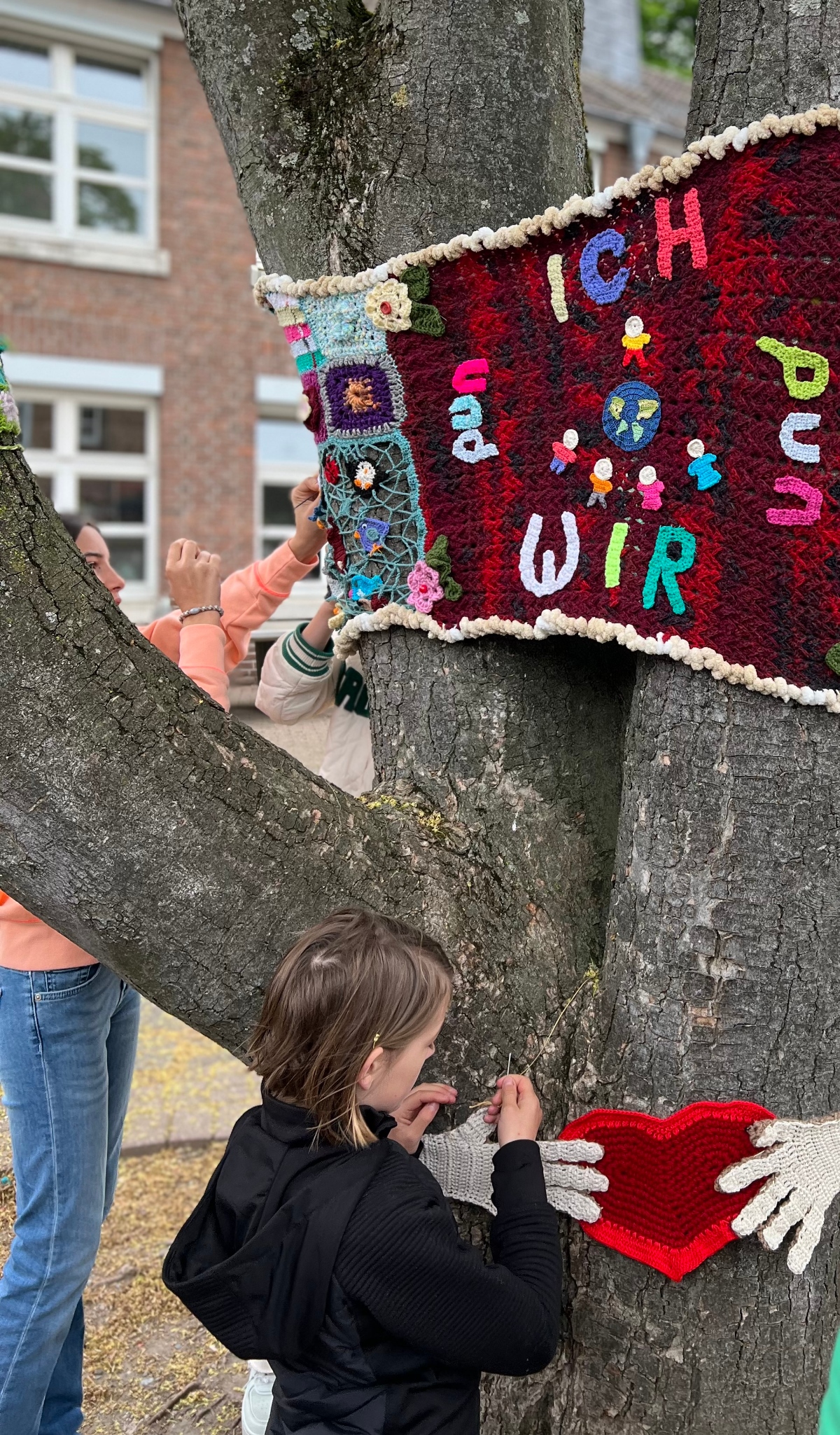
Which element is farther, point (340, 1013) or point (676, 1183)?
point (676, 1183)

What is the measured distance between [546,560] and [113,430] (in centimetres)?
944

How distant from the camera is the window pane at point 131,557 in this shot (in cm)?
1040

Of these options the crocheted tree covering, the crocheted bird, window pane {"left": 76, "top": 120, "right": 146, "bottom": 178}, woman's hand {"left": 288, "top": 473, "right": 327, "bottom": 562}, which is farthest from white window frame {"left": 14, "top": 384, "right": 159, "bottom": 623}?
the crocheted tree covering

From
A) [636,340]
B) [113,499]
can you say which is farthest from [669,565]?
[113,499]

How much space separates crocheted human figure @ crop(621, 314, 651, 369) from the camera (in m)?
1.52

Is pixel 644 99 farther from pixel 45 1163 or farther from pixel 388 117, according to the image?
pixel 45 1163

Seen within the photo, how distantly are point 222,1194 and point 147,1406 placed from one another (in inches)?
54.9

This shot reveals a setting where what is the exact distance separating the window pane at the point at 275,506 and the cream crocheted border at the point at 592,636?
30.5 ft

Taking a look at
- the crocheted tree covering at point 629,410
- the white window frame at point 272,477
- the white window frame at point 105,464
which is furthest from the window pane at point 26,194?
the crocheted tree covering at point 629,410

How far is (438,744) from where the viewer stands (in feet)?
5.98

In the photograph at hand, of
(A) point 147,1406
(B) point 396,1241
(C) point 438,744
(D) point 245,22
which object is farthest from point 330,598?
(A) point 147,1406

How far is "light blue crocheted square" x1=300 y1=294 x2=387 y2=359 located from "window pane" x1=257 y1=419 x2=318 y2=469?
907 cm

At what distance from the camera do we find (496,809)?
181 cm

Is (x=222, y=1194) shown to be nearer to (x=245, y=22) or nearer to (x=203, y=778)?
(x=203, y=778)
